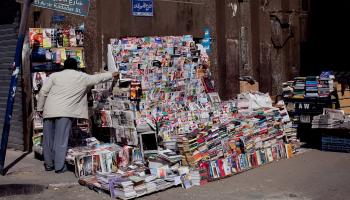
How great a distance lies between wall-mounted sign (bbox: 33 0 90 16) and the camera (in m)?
8.58

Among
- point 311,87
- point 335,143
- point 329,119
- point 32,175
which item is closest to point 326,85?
point 311,87

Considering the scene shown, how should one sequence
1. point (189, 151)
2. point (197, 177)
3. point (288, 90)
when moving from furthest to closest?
point (288, 90)
point (189, 151)
point (197, 177)

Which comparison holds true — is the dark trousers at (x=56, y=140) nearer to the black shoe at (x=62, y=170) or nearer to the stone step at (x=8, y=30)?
the black shoe at (x=62, y=170)

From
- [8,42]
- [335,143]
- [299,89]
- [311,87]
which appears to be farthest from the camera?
[299,89]

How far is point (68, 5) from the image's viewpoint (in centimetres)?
866

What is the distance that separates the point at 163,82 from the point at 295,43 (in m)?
5.10

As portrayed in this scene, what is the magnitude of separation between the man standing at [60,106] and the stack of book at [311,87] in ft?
13.4

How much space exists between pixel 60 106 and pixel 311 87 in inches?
→ 184

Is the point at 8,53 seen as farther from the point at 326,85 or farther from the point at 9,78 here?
the point at 326,85

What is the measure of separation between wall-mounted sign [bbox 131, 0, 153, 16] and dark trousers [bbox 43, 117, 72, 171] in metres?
2.56

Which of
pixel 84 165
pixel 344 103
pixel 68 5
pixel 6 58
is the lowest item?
pixel 84 165

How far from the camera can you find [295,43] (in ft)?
41.8

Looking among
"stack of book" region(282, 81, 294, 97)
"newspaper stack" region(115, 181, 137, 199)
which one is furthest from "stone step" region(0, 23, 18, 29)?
"stack of book" region(282, 81, 294, 97)

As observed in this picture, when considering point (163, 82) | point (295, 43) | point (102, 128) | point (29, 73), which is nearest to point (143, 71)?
point (163, 82)
